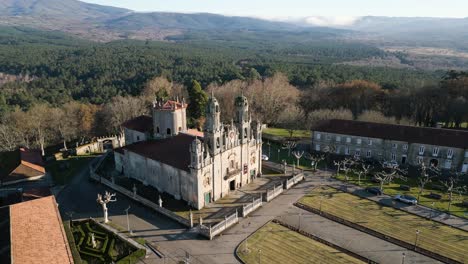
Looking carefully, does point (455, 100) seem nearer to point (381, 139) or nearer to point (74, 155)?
point (381, 139)

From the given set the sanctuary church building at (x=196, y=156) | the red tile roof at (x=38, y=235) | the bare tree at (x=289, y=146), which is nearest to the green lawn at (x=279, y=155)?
the bare tree at (x=289, y=146)

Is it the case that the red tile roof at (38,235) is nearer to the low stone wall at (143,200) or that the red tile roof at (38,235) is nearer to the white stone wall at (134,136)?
the low stone wall at (143,200)

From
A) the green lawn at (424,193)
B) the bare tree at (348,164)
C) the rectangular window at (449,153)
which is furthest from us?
the rectangular window at (449,153)

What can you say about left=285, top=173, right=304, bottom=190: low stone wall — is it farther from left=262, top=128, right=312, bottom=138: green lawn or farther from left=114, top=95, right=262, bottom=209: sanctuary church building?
left=262, top=128, right=312, bottom=138: green lawn

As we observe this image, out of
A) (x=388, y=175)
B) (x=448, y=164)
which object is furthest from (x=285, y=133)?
(x=448, y=164)

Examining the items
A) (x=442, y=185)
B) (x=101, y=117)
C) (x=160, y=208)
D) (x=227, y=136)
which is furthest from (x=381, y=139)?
(x=101, y=117)
